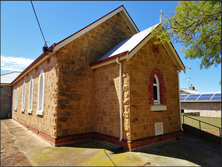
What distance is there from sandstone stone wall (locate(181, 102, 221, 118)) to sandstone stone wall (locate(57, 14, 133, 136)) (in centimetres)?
1229

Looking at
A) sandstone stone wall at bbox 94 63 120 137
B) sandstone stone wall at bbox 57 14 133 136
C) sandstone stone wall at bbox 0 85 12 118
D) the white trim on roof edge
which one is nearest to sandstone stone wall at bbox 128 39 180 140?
sandstone stone wall at bbox 94 63 120 137

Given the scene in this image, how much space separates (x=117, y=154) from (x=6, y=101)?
20.2 m

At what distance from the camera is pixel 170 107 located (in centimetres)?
826

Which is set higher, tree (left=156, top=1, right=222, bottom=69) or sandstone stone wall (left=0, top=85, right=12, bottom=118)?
tree (left=156, top=1, right=222, bottom=69)

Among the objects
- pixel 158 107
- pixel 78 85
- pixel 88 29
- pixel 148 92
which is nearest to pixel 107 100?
pixel 78 85

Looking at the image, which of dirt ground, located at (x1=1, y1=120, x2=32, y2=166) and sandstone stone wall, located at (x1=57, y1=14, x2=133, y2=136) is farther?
sandstone stone wall, located at (x1=57, y1=14, x2=133, y2=136)

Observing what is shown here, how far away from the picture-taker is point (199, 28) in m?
5.59

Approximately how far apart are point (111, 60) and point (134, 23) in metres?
5.48

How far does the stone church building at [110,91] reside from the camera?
6.87 m

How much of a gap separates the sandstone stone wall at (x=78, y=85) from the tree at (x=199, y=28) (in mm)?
3932

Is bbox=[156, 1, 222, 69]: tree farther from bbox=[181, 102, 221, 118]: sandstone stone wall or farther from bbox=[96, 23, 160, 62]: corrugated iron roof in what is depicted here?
bbox=[181, 102, 221, 118]: sandstone stone wall

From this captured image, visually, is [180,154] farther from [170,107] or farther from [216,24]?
[216,24]

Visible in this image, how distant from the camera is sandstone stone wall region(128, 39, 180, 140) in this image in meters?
6.77

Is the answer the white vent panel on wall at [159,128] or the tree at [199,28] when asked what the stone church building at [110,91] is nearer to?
the white vent panel on wall at [159,128]
